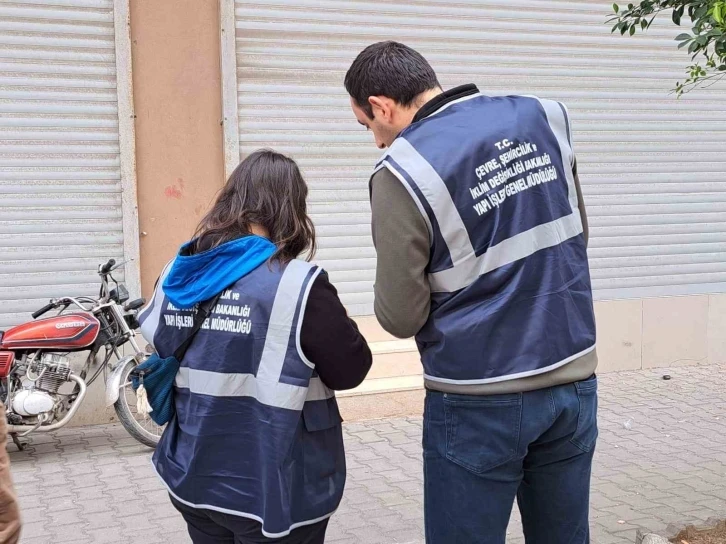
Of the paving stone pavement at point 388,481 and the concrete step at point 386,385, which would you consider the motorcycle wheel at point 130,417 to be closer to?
the paving stone pavement at point 388,481

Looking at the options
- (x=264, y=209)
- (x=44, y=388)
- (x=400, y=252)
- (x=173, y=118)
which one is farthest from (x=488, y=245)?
(x=173, y=118)

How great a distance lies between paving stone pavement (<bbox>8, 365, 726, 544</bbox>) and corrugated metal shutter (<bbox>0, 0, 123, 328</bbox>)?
3.95ft

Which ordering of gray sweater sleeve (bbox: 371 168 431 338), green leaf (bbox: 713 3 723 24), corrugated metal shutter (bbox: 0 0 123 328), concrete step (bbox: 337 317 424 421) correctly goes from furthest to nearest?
concrete step (bbox: 337 317 424 421) < corrugated metal shutter (bbox: 0 0 123 328) < green leaf (bbox: 713 3 723 24) < gray sweater sleeve (bbox: 371 168 431 338)

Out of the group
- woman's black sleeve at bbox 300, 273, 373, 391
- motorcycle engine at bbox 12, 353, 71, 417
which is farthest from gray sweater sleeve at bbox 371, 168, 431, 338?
motorcycle engine at bbox 12, 353, 71, 417

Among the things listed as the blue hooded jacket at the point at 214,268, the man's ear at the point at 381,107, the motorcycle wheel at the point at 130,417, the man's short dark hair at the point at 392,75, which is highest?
the man's short dark hair at the point at 392,75

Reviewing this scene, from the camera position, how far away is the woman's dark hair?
2.58m

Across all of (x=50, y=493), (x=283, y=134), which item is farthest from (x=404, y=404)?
(x=50, y=493)

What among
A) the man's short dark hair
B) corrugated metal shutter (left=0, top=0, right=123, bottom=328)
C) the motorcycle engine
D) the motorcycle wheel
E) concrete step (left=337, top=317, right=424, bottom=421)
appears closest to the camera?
the man's short dark hair

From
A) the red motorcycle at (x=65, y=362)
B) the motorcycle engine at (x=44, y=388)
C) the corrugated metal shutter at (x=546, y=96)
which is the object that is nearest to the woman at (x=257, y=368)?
the red motorcycle at (x=65, y=362)

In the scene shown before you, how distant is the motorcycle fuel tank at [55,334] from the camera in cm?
566

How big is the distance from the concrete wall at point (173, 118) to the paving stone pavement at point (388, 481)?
4.98ft

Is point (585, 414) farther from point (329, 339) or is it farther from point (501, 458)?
point (329, 339)

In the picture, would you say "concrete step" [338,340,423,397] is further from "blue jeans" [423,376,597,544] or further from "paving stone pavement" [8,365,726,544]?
"blue jeans" [423,376,597,544]

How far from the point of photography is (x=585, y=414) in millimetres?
2564
